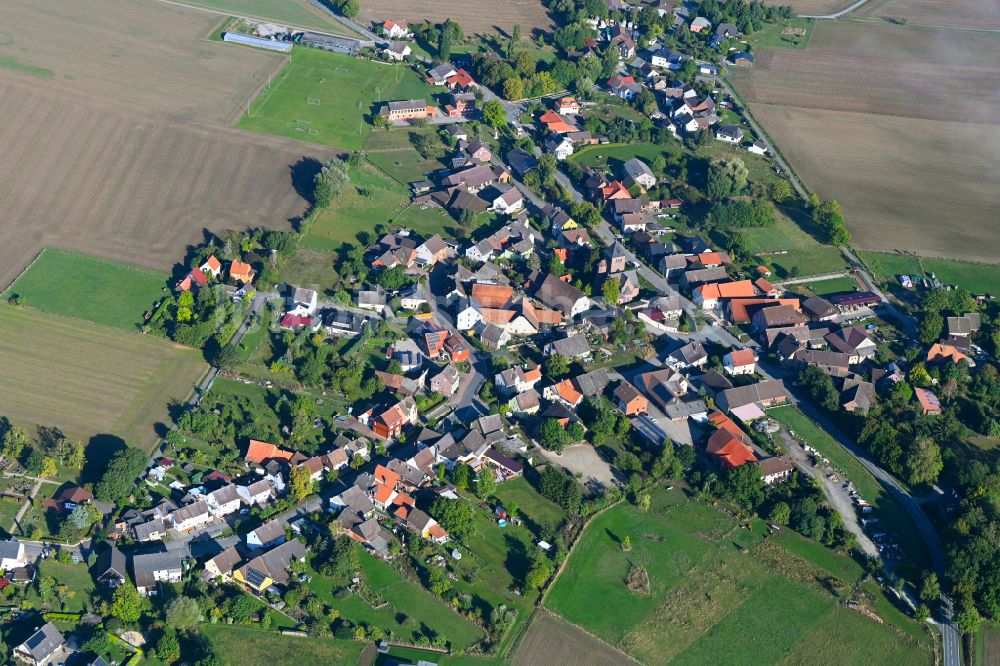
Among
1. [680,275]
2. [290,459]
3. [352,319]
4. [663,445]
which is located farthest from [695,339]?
[290,459]

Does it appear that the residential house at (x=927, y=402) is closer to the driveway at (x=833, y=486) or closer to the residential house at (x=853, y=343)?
the residential house at (x=853, y=343)

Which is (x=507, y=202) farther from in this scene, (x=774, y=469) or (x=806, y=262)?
(x=774, y=469)

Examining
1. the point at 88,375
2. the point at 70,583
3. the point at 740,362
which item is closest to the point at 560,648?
the point at 70,583

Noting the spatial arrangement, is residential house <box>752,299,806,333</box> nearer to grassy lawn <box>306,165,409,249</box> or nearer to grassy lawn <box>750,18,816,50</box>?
grassy lawn <box>306,165,409,249</box>

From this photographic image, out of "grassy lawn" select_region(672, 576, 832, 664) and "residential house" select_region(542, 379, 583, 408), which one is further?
"residential house" select_region(542, 379, 583, 408)

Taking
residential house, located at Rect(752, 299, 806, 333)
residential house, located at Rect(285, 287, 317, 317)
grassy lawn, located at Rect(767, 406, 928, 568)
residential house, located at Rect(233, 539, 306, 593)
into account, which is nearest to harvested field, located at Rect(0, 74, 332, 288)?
residential house, located at Rect(285, 287, 317, 317)
